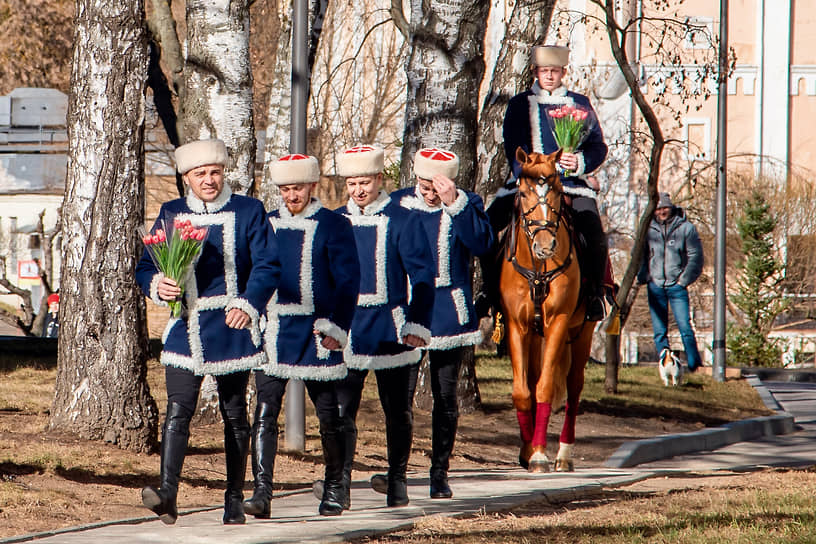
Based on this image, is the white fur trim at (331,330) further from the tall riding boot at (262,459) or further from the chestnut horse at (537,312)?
the chestnut horse at (537,312)

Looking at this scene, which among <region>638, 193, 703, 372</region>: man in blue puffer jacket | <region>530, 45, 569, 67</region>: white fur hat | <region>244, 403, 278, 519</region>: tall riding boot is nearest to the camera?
<region>244, 403, 278, 519</region>: tall riding boot

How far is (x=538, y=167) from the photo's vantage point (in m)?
10.7

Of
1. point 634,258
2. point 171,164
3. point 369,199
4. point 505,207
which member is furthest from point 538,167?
point 171,164

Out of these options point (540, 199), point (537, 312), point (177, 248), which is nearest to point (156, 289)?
point (177, 248)

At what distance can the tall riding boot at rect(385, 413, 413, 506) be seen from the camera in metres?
8.99

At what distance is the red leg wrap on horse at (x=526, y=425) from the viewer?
37.0ft

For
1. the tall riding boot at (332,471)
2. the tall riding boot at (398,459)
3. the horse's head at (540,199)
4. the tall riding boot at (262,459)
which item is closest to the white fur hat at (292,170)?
the tall riding boot at (262,459)

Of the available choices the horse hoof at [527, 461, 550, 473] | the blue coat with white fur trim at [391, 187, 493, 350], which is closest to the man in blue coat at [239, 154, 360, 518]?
the blue coat with white fur trim at [391, 187, 493, 350]

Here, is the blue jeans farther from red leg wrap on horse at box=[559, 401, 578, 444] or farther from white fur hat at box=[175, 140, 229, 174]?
white fur hat at box=[175, 140, 229, 174]

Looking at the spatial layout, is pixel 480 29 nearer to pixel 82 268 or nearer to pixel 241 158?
pixel 241 158

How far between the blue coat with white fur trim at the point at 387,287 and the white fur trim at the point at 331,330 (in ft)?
1.62

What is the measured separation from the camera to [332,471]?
8.55 metres

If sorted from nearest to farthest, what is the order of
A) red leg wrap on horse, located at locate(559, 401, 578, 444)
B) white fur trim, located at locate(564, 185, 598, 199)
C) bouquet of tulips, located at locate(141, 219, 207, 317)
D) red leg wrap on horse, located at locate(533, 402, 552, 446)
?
bouquet of tulips, located at locate(141, 219, 207, 317)
red leg wrap on horse, located at locate(533, 402, 552, 446)
white fur trim, located at locate(564, 185, 598, 199)
red leg wrap on horse, located at locate(559, 401, 578, 444)

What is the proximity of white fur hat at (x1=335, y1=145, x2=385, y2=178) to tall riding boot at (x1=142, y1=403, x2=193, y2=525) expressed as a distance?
1866 millimetres
